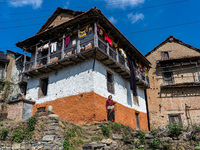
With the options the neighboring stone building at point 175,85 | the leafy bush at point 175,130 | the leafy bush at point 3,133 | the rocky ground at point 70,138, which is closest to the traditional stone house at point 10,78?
the leafy bush at point 3,133

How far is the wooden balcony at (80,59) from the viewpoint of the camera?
14.0 m

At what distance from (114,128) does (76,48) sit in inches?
257

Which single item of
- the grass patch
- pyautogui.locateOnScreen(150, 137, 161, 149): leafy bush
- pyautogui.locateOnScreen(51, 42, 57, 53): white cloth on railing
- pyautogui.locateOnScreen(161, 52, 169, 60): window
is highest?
pyautogui.locateOnScreen(161, 52, 169, 60): window

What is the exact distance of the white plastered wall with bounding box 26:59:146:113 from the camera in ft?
45.6

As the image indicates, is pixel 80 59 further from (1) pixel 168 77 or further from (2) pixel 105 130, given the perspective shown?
(1) pixel 168 77

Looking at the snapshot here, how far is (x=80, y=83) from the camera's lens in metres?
14.2

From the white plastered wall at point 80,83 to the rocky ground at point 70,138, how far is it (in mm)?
3872

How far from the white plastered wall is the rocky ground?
387 centimetres

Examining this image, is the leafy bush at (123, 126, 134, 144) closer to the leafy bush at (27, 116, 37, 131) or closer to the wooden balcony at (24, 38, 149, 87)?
the leafy bush at (27, 116, 37, 131)

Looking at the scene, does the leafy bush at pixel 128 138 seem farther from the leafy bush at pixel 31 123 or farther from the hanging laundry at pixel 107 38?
the hanging laundry at pixel 107 38

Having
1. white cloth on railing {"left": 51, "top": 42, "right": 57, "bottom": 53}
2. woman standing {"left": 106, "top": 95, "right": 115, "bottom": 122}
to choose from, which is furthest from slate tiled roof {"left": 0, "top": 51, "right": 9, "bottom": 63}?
woman standing {"left": 106, "top": 95, "right": 115, "bottom": 122}

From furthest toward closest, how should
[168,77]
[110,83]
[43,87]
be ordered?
[168,77] < [43,87] < [110,83]

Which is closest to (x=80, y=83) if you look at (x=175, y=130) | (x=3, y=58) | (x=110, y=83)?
(x=110, y=83)

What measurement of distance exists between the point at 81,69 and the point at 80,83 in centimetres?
108
